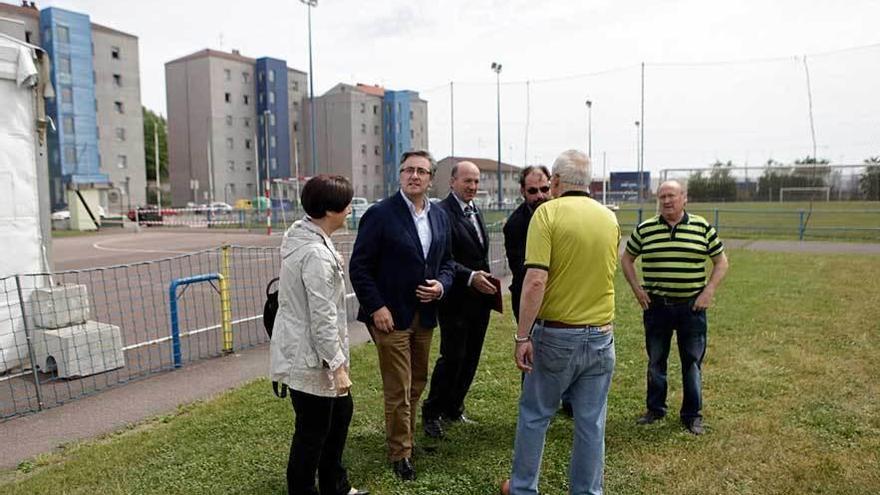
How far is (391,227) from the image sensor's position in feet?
11.4

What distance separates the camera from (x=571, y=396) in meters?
3.09

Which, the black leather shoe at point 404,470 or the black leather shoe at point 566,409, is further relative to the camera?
the black leather shoe at point 566,409

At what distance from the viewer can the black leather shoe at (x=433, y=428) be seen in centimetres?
418

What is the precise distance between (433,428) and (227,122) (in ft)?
187

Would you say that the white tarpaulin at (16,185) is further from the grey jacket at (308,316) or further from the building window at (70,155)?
the building window at (70,155)

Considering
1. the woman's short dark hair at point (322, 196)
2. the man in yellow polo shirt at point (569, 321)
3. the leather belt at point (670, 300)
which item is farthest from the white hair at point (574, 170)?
the leather belt at point (670, 300)

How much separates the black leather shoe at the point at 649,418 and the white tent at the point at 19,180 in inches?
214

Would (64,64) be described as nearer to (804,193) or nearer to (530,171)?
(804,193)

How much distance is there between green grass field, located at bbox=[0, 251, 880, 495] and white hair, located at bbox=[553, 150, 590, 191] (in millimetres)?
1772

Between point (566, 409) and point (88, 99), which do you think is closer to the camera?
point (566, 409)

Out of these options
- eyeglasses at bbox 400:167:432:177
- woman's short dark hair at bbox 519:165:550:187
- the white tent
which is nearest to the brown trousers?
eyeglasses at bbox 400:167:432:177

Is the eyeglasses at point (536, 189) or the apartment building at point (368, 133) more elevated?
the apartment building at point (368, 133)

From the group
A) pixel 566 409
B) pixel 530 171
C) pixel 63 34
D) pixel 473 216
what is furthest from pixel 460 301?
pixel 63 34

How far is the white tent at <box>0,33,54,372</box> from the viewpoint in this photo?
219 inches
